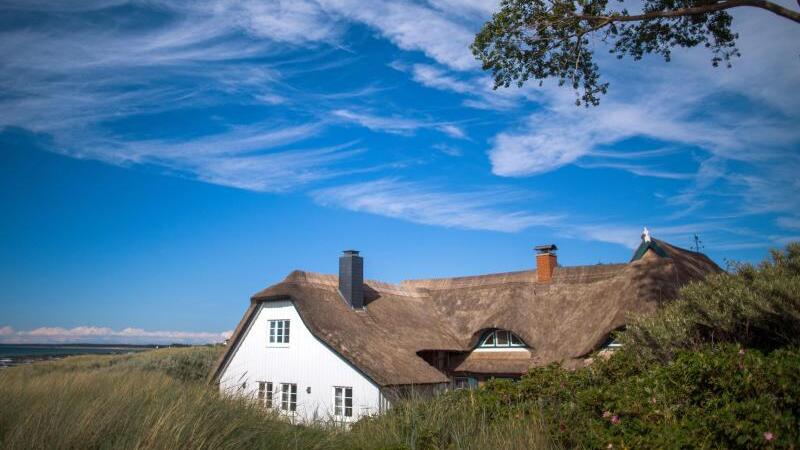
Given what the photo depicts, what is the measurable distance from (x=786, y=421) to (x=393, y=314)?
67.9ft

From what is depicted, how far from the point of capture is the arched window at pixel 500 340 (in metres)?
23.4

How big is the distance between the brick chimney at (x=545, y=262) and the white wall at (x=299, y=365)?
11.7m

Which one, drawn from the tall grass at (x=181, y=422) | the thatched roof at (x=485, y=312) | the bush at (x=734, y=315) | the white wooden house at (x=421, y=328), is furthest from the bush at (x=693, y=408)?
the thatched roof at (x=485, y=312)

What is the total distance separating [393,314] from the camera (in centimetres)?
2494

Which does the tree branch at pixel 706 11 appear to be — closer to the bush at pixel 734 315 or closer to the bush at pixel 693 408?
the bush at pixel 734 315

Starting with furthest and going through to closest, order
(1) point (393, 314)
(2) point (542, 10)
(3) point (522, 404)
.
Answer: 1. (1) point (393, 314)
2. (2) point (542, 10)
3. (3) point (522, 404)

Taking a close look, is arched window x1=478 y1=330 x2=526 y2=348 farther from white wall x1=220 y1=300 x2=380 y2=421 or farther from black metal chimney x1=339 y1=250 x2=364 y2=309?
white wall x1=220 y1=300 x2=380 y2=421

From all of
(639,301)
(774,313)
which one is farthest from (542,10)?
(639,301)

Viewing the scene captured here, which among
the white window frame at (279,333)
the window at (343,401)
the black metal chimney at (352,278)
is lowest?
the window at (343,401)

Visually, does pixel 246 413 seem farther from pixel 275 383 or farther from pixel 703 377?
pixel 275 383

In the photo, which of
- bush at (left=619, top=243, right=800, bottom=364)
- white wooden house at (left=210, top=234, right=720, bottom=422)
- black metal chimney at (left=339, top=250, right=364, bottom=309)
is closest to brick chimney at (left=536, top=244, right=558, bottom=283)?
white wooden house at (left=210, top=234, right=720, bottom=422)

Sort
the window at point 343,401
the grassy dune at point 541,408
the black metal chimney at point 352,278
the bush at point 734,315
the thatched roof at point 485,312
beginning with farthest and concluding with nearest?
the black metal chimney at point 352,278
the thatched roof at point 485,312
the window at point 343,401
the bush at point 734,315
the grassy dune at point 541,408

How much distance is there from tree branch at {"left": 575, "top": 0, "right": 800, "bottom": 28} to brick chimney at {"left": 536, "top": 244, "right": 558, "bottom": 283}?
18424mm

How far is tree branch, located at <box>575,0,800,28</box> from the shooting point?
8.21 meters
